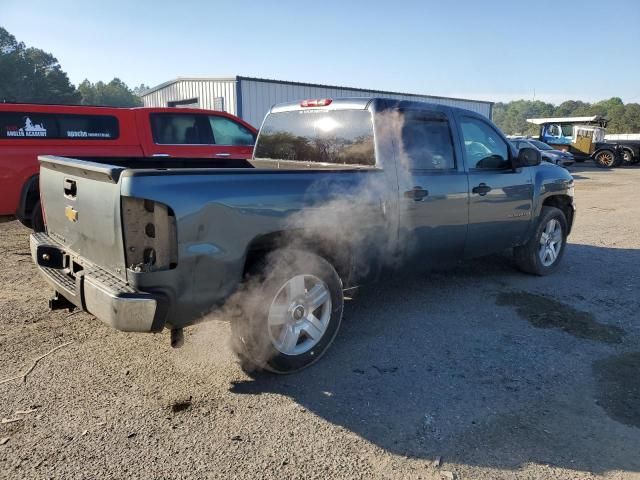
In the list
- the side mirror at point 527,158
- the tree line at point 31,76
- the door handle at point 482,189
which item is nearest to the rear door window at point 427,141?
the door handle at point 482,189

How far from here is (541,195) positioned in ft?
18.2

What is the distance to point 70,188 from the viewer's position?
3.39 metres

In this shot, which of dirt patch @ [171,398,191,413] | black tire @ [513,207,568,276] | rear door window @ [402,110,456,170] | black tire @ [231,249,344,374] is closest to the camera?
dirt patch @ [171,398,191,413]

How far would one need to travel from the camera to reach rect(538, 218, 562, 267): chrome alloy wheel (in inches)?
228

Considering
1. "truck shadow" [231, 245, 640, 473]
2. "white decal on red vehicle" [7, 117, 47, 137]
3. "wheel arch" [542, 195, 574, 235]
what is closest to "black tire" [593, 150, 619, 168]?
"wheel arch" [542, 195, 574, 235]

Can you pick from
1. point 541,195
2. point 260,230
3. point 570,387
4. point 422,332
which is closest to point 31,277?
point 260,230

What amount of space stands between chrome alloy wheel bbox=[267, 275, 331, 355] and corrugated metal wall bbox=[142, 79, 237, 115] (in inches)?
587

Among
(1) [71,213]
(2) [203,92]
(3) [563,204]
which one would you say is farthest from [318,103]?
(2) [203,92]

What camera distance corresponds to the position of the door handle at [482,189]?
465cm

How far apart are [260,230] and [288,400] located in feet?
3.55

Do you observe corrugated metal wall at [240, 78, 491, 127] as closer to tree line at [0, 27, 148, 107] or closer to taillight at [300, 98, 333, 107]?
taillight at [300, 98, 333, 107]

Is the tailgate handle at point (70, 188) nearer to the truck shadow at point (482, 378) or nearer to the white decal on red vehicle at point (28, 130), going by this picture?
the truck shadow at point (482, 378)

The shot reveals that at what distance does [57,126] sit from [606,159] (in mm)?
28363

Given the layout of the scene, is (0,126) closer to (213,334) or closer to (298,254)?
(213,334)
